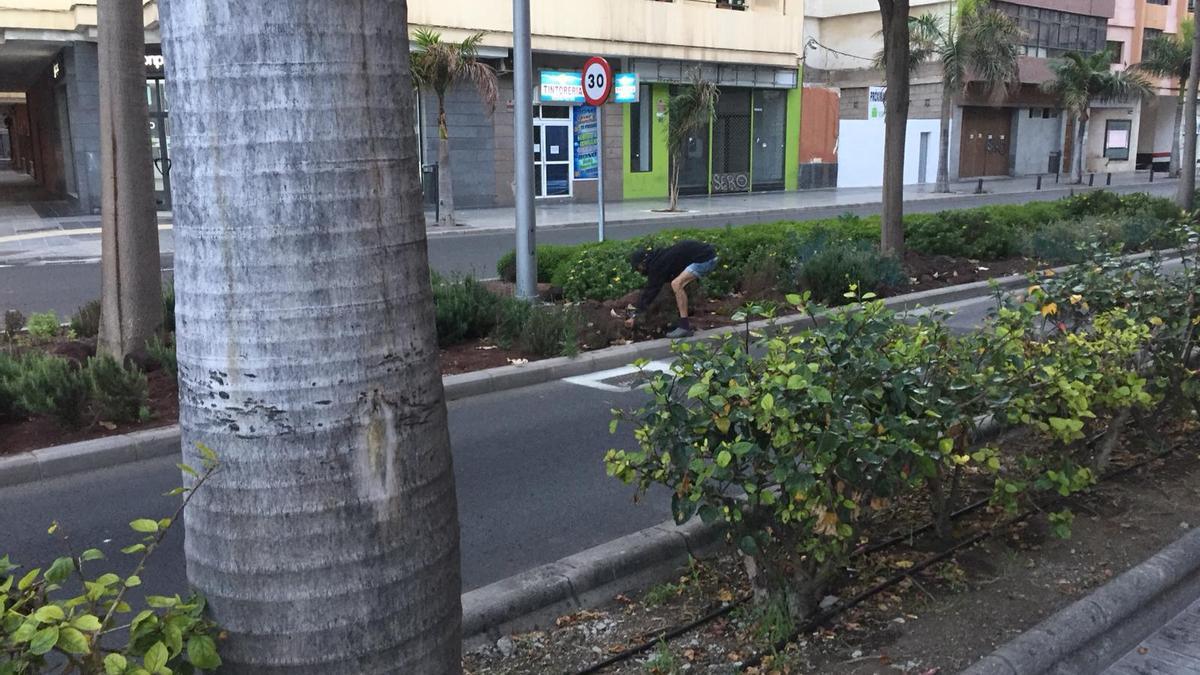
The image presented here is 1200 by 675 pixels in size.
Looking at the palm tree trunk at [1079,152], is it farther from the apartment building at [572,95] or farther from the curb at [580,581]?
the curb at [580,581]

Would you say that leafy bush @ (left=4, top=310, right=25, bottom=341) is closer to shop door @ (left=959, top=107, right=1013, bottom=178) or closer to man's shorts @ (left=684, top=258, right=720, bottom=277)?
man's shorts @ (left=684, top=258, right=720, bottom=277)

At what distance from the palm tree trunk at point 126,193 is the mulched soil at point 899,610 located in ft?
18.5

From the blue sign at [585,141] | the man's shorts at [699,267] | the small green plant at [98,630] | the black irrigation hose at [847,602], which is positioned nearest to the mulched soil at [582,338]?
the man's shorts at [699,267]

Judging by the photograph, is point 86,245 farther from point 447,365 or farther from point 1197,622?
point 1197,622

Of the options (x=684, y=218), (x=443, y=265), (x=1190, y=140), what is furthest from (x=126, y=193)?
(x=1190, y=140)

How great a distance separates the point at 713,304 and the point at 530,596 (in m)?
7.72

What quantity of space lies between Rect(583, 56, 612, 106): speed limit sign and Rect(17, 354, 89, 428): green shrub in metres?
8.51

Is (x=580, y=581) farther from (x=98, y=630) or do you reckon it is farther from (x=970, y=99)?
(x=970, y=99)

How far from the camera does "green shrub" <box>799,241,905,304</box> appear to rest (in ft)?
38.7

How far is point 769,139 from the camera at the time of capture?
3647cm

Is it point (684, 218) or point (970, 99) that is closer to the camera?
point (684, 218)

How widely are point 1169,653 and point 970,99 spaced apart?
41403mm

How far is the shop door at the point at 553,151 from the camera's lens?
29.9m

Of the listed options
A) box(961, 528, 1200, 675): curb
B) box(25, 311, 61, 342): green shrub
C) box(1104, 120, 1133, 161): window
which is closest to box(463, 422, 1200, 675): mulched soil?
box(961, 528, 1200, 675): curb
